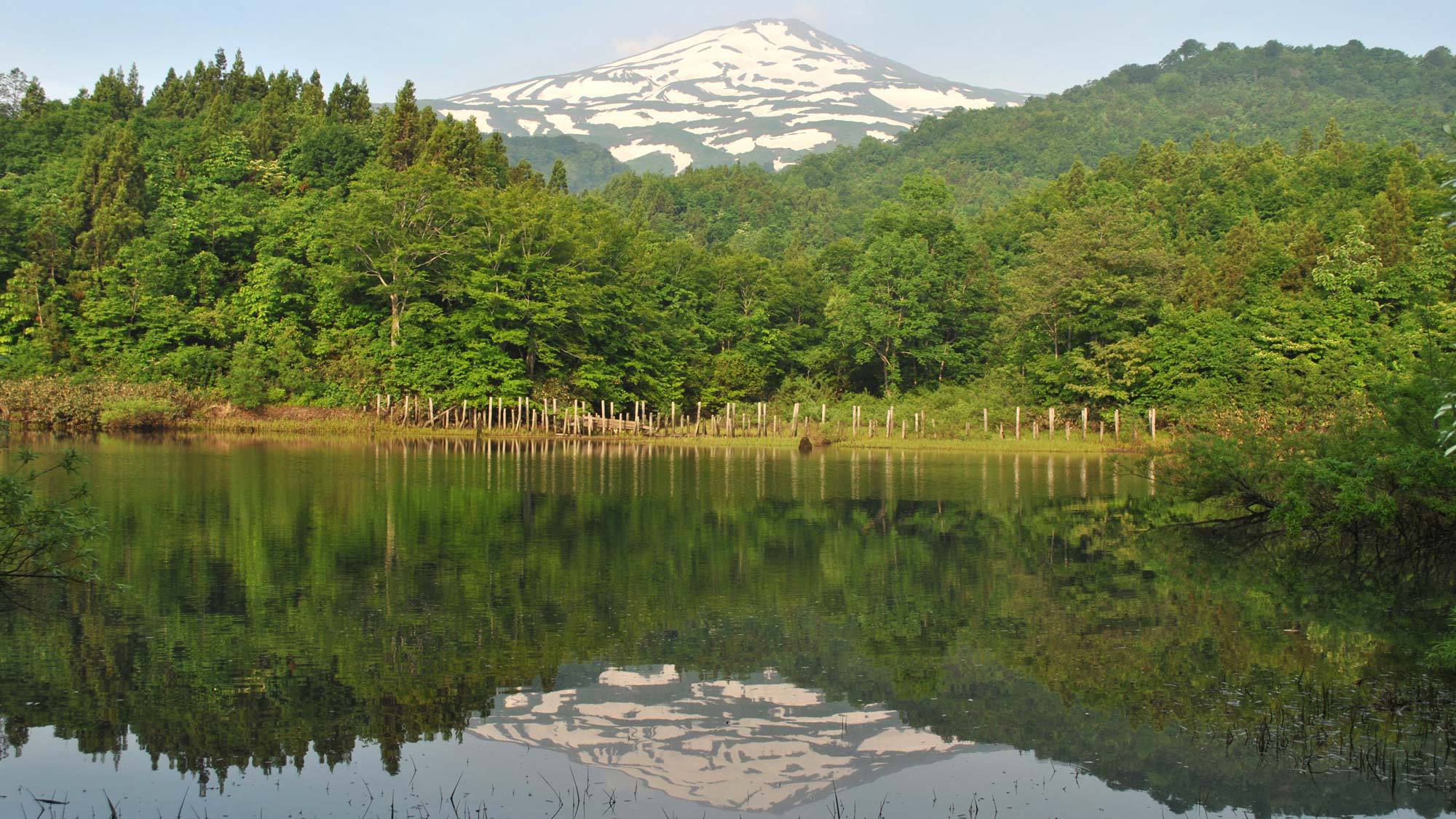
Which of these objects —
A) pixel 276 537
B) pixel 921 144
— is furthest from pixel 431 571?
pixel 921 144

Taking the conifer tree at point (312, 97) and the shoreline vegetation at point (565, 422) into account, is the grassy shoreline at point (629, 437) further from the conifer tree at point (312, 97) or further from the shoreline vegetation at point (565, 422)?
the conifer tree at point (312, 97)

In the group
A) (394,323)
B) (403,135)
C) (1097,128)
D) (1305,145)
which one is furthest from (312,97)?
(1097,128)

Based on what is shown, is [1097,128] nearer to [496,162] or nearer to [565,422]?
[496,162]

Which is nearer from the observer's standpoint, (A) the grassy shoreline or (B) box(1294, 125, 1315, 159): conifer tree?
(A) the grassy shoreline

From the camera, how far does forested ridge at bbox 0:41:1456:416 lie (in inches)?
1938

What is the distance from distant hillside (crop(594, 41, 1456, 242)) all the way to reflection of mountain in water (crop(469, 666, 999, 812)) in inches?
3675

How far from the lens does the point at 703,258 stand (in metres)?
67.2

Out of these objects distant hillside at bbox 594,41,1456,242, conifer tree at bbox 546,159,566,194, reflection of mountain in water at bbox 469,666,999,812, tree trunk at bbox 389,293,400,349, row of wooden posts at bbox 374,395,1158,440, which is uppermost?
distant hillside at bbox 594,41,1456,242

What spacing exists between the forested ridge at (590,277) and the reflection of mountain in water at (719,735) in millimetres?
33576

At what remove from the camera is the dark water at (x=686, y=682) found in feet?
25.4

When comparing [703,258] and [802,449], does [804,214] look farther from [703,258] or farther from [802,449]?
[802,449]

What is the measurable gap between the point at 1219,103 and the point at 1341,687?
500ft

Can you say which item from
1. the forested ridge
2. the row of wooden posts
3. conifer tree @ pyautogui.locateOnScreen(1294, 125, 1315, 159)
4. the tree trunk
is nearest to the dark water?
the forested ridge

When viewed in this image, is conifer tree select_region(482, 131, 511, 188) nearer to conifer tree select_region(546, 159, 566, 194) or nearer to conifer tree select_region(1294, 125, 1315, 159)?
conifer tree select_region(546, 159, 566, 194)
